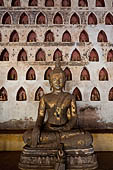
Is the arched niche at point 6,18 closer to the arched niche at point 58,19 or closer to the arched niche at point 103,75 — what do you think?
the arched niche at point 58,19

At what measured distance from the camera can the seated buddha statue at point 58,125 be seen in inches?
128

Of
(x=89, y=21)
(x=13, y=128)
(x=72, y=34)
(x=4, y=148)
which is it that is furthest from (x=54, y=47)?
(x=4, y=148)

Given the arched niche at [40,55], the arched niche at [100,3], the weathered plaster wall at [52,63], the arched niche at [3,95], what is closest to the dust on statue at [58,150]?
the weathered plaster wall at [52,63]

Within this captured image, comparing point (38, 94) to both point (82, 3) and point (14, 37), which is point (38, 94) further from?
point (82, 3)

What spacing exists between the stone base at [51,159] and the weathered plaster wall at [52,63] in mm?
1239

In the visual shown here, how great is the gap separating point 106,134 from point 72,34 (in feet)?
5.90

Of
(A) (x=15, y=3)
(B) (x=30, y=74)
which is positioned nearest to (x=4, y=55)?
(B) (x=30, y=74)

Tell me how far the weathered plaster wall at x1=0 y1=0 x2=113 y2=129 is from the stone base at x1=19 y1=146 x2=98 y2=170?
48.8 inches

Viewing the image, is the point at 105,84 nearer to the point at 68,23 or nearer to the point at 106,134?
the point at 106,134

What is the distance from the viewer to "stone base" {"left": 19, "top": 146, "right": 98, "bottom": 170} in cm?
316

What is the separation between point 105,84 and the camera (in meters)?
4.54

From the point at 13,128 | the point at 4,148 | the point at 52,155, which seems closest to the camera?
the point at 52,155

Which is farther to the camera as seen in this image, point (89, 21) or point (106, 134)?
point (89, 21)

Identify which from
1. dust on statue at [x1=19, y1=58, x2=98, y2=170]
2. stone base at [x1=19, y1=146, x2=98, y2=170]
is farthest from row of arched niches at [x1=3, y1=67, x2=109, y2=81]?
stone base at [x1=19, y1=146, x2=98, y2=170]
